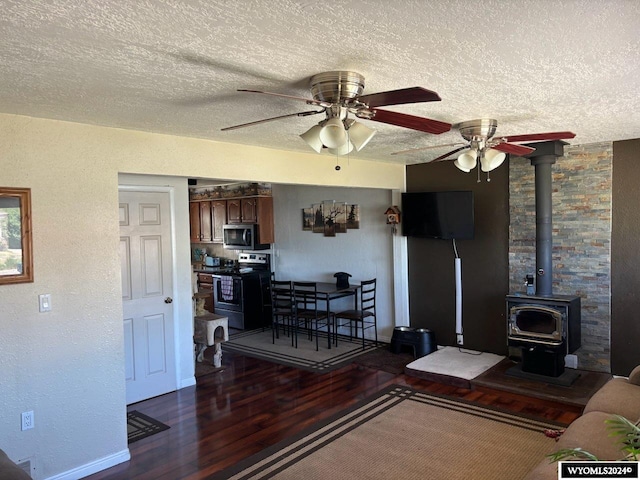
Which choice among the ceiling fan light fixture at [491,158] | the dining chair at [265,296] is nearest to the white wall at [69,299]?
the ceiling fan light fixture at [491,158]

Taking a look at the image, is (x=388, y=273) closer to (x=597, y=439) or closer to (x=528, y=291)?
(x=528, y=291)

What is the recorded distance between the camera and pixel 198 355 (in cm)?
A: 588

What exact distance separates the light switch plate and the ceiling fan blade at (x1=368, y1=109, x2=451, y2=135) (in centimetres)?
230

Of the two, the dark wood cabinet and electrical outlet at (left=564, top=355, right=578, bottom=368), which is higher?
the dark wood cabinet

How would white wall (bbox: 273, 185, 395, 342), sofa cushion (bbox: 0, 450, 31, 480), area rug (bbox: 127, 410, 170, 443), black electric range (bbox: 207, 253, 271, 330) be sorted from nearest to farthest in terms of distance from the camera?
sofa cushion (bbox: 0, 450, 31, 480)
area rug (bbox: 127, 410, 170, 443)
white wall (bbox: 273, 185, 395, 342)
black electric range (bbox: 207, 253, 271, 330)

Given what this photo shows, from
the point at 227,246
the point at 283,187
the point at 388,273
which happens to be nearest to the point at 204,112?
the point at 388,273

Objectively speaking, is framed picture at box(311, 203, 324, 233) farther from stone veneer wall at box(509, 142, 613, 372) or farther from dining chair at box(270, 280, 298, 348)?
stone veneer wall at box(509, 142, 613, 372)

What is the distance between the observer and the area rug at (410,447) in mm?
3234

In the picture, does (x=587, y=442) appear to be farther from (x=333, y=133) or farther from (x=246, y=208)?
(x=246, y=208)

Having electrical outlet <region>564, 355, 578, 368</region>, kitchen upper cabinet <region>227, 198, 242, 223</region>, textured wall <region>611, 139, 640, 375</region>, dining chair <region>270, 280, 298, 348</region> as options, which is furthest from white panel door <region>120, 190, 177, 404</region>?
textured wall <region>611, 139, 640, 375</region>

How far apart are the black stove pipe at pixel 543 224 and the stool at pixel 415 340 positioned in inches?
55.5

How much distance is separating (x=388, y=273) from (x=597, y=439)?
4.10 metres

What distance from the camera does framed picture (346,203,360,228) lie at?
6.89m

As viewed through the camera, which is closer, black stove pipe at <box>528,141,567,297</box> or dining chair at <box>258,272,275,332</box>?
black stove pipe at <box>528,141,567,297</box>
